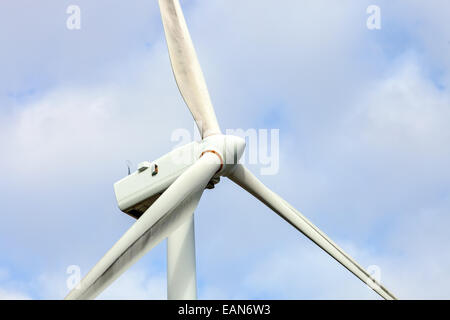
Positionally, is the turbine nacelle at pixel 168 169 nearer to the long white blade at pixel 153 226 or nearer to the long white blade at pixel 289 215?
the long white blade at pixel 153 226

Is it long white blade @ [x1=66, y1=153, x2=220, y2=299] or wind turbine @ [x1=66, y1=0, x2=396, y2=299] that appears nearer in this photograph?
long white blade @ [x1=66, y1=153, x2=220, y2=299]

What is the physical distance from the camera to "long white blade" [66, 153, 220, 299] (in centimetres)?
1274

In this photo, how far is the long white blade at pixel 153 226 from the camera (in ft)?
41.8

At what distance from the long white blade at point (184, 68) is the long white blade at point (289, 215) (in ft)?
4.38

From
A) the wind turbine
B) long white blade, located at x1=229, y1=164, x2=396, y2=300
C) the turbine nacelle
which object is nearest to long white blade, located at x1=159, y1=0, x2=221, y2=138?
the wind turbine

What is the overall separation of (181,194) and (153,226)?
2.99 feet

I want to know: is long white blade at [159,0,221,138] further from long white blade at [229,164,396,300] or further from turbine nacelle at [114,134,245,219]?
long white blade at [229,164,396,300]

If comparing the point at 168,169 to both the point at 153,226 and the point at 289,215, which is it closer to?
the point at 153,226

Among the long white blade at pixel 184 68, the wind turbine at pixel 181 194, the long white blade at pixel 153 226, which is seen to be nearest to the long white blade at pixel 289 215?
the wind turbine at pixel 181 194

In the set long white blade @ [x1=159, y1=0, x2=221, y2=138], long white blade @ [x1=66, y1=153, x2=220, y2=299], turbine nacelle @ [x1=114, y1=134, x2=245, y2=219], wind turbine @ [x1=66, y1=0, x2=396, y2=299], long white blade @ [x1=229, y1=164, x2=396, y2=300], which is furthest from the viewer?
long white blade @ [x1=159, y1=0, x2=221, y2=138]
